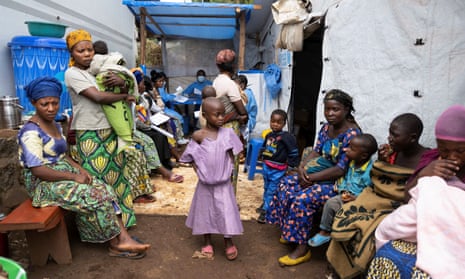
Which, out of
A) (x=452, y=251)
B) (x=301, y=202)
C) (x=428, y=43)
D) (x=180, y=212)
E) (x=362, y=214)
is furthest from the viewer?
(x=180, y=212)

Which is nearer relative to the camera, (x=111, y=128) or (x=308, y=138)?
(x=111, y=128)

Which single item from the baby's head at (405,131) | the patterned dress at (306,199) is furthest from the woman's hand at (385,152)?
the patterned dress at (306,199)

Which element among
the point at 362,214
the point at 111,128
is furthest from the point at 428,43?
the point at 111,128

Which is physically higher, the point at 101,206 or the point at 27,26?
the point at 27,26

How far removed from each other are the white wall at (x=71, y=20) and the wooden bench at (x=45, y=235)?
2268 mm

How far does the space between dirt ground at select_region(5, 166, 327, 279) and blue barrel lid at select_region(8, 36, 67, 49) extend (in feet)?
7.31

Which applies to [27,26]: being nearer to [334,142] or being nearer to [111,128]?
[111,128]

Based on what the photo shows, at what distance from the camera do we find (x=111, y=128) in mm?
3281

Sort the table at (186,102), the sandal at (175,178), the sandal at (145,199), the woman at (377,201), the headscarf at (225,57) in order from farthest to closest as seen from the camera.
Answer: the table at (186,102) → the sandal at (175,178) → the sandal at (145,199) → the headscarf at (225,57) → the woman at (377,201)

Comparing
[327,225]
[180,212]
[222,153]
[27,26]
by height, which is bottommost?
[180,212]

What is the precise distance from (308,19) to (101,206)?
3.62m

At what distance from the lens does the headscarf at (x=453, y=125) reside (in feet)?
6.43

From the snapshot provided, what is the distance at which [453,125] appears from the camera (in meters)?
1.97

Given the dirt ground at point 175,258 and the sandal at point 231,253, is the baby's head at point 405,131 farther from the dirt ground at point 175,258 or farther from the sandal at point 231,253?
the sandal at point 231,253
